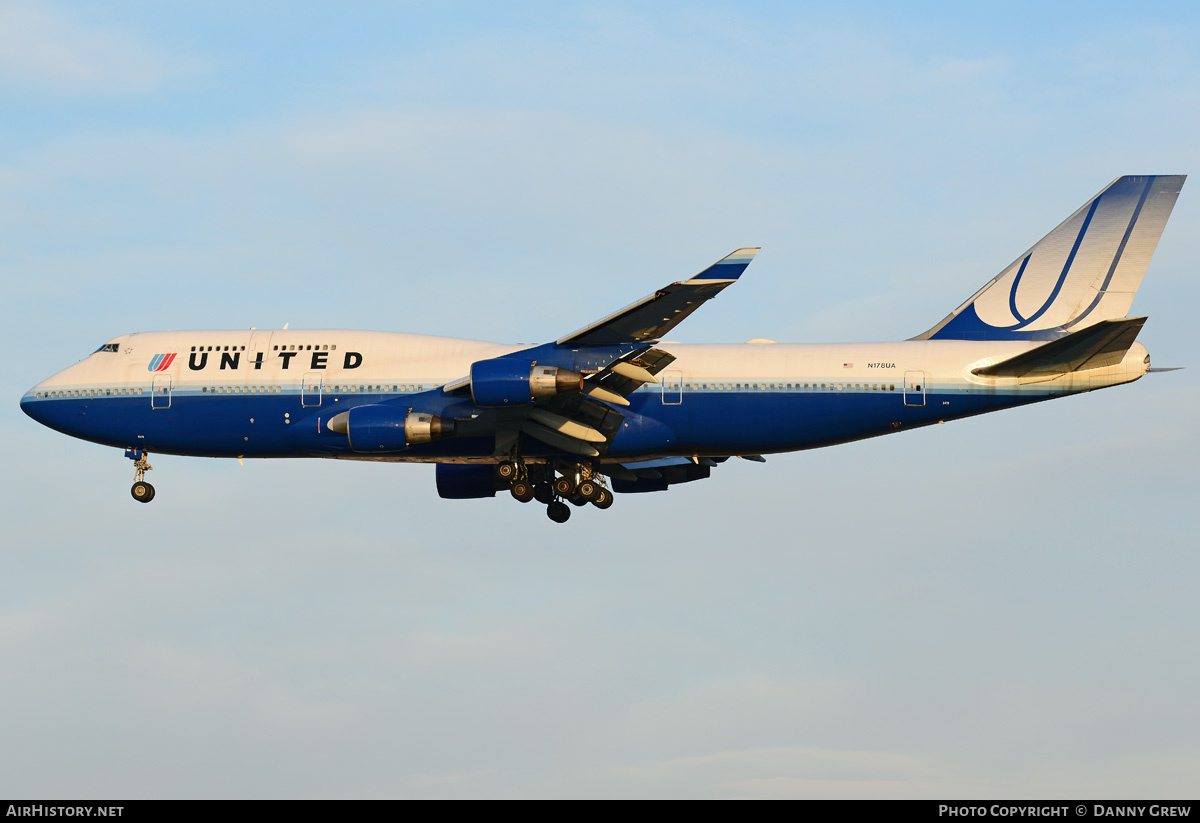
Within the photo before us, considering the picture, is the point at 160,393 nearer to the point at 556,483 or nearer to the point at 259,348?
the point at 259,348

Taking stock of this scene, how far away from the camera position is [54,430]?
50906 millimetres

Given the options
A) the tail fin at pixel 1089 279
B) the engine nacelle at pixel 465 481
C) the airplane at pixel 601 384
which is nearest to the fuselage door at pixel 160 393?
the airplane at pixel 601 384

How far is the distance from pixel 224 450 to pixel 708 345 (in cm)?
1591

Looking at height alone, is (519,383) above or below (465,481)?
above

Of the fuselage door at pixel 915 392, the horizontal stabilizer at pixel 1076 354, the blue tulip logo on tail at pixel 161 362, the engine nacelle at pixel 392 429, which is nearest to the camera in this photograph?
the horizontal stabilizer at pixel 1076 354

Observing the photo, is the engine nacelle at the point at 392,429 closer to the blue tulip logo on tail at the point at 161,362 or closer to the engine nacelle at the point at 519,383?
the engine nacelle at the point at 519,383

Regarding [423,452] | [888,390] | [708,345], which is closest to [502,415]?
[423,452]

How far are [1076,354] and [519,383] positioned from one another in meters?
16.0

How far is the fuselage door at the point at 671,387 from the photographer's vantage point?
1832 inches

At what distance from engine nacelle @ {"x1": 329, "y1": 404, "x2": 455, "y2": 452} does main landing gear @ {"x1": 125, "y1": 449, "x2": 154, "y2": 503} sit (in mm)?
9253

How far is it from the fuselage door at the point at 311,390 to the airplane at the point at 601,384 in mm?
71

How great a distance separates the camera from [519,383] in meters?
43.3

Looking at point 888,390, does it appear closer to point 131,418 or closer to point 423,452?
point 423,452

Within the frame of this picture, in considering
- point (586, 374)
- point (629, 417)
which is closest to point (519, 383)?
point (586, 374)
